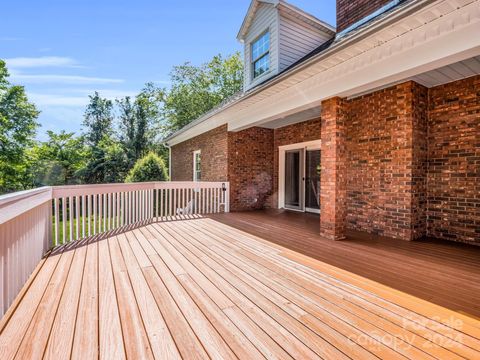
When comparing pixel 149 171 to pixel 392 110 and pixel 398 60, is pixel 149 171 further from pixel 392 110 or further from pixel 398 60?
pixel 398 60

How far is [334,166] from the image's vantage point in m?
4.19

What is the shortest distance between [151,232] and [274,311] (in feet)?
11.2

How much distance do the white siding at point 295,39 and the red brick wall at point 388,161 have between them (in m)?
2.67

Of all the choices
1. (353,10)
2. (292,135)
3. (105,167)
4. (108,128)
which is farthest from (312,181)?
(108,128)

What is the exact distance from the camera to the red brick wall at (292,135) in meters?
6.91

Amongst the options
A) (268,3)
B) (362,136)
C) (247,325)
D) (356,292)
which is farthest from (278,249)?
(268,3)

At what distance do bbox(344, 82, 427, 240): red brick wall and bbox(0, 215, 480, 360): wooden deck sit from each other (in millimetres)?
2316

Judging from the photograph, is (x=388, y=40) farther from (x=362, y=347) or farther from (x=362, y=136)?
(x=362, y=347)

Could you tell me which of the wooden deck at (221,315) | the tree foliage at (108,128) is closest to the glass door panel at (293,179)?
the wooden deck at (221,315)

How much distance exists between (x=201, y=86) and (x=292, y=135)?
15689 millimetres

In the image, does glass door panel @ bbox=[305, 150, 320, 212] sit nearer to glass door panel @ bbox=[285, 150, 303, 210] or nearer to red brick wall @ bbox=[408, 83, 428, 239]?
glass door panel @ bbox=[285, 150, 303, 210]

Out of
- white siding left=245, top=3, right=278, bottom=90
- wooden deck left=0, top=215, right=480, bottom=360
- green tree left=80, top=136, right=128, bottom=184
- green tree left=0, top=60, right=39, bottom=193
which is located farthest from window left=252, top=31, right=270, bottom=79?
green tree left=0, top=60, right=39, bottom=193

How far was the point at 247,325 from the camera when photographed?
1831mm

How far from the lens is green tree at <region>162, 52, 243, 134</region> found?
20.2 metres
